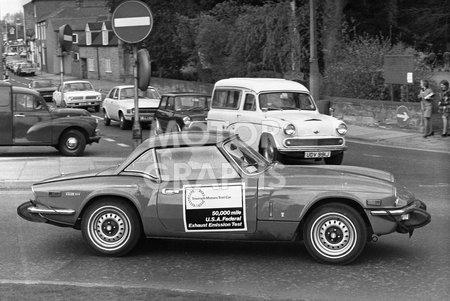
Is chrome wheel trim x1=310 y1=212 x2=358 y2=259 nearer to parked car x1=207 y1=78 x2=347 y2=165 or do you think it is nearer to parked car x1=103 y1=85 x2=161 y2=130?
parked car x1=207 y1=78 x2=347 y2=165

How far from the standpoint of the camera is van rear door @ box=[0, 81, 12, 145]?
52.9ft

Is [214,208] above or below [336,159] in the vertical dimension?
above

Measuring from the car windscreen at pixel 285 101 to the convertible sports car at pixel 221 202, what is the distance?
282 inches

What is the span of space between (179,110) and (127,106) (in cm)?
587

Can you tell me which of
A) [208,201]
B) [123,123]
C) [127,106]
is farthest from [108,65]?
[208,201]

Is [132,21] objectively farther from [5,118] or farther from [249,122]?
[5,118]

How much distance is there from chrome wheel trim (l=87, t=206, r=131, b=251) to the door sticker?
2.37 ft

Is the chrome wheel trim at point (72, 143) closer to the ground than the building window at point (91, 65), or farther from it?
closer to the ground

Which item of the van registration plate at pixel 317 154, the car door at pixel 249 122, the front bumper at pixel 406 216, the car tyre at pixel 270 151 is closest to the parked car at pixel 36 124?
the car door at pixel 249 122

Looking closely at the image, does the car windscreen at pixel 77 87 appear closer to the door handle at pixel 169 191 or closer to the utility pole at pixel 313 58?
the utility pole at pixel 313 58

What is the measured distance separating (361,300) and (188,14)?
35379 mm

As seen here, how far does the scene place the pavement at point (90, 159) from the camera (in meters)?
12.3

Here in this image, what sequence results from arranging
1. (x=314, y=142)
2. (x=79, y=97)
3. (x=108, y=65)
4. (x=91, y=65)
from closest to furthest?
(x=314, y=142) → (x=79, y=97) → (x=108, y=65) → (x=91, y=65)

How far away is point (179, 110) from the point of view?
1902cm
